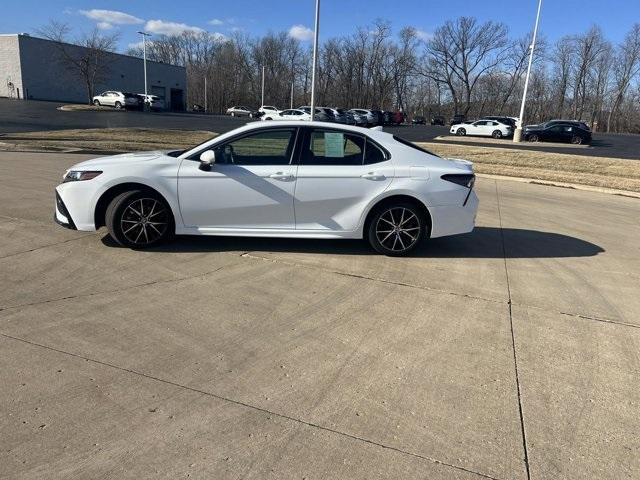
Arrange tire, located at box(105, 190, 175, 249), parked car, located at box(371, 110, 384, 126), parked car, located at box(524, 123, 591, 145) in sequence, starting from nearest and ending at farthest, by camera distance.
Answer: tire, located at box(105, 190, 175, 249), parked car, located at box(524, 123, 591, 145), parked car, located at box(371, 110, 384, 126)

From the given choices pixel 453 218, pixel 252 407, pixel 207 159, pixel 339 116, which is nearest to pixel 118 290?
pixel 207 159

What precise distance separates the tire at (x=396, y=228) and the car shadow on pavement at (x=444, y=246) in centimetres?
23

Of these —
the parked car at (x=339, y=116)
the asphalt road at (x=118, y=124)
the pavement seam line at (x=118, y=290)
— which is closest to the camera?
the pavement seam line at (x=118, y=290)

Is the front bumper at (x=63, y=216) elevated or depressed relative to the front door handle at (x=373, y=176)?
depressed

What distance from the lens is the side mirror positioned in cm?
546

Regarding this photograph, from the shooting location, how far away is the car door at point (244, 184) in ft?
18.4

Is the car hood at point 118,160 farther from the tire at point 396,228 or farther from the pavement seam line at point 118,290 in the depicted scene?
the tire at point 396,228

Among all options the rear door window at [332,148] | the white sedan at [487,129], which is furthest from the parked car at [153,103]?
the rear door window at [332,148]

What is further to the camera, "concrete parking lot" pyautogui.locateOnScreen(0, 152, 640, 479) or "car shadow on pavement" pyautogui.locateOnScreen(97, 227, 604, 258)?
"car shadow on pavement" pyautogui.locateOnScreen(97, 227, 604, 258)

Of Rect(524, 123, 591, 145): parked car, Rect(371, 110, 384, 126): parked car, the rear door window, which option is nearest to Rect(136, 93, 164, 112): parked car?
Rect(371, 110, 384, 126): parked car

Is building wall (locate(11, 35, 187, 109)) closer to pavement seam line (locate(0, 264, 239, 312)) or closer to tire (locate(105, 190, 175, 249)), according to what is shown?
tire (locate(105, 190, 175, 249))

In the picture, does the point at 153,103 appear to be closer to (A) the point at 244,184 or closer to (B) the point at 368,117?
(B) the point at 368,117

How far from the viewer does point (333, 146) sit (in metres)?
5.85

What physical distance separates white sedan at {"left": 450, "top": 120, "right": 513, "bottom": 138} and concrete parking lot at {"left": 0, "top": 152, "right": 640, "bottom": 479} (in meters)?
37.6
